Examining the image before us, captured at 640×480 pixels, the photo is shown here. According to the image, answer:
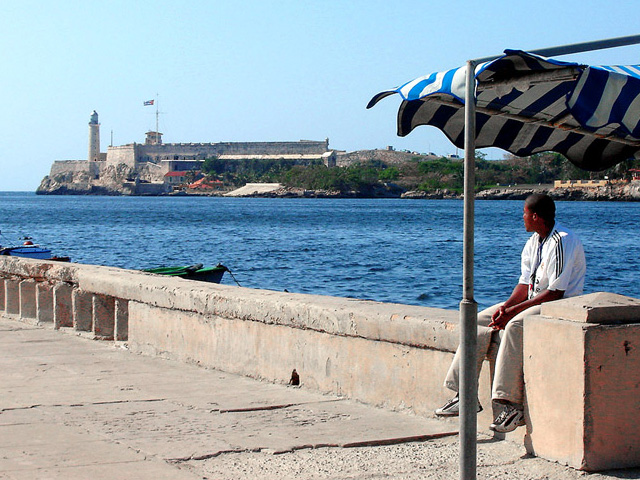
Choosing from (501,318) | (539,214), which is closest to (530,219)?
(539,214)

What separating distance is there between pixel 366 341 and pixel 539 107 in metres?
1.93

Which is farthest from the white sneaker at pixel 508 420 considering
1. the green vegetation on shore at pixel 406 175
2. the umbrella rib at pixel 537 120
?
the green vegetation on shore at pixel 406 175

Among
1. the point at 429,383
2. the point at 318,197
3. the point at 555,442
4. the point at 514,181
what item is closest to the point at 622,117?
the point at 555,442

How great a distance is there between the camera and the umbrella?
403cm

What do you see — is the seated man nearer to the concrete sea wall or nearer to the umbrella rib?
the concrete sea wall

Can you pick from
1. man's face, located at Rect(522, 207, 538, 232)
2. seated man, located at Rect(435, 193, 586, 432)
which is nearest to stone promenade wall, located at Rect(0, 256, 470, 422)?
seated man, located at Rect(435, 193, 586, 432)

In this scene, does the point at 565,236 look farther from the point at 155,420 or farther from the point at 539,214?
the point at 155,420

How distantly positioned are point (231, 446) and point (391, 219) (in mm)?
88109

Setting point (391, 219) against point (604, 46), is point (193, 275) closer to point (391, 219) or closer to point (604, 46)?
point (604, 46)

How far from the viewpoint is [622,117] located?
4.62m

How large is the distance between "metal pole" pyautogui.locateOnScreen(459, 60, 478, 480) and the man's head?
5.41 ft

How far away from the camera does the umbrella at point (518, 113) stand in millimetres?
4031

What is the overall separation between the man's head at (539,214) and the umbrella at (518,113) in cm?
53

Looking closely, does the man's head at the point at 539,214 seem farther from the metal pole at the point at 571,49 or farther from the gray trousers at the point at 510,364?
the metal pole at the point at 571,49
